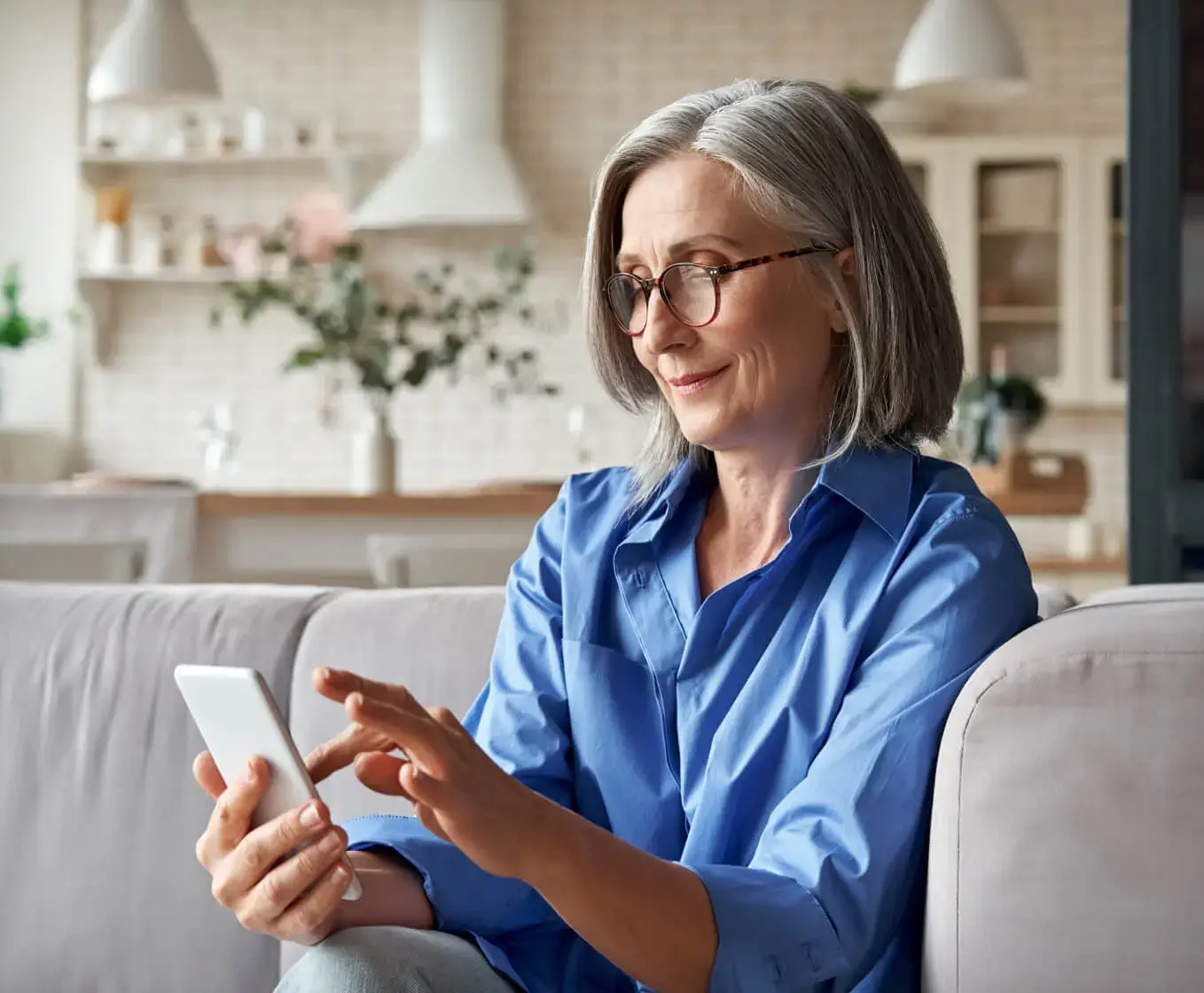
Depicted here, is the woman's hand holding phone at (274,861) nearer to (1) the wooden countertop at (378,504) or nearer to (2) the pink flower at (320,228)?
(1) the wooden countertop at (378,504)

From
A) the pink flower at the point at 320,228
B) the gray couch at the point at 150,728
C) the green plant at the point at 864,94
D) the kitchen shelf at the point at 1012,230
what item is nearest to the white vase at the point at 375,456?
the gray couch at the point at 150,728

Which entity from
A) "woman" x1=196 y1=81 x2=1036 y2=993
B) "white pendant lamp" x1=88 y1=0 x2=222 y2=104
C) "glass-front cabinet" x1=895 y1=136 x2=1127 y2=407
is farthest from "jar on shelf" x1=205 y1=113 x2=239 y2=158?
"woman" x1=196 y1=81 x2=1036 y2=993

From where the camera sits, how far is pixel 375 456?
13.5 feet

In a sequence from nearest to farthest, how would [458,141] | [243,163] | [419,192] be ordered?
[419,192] → [458,141] → [243,163]

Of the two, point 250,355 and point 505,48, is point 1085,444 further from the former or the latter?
point 250,355

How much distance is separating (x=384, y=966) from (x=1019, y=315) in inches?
219

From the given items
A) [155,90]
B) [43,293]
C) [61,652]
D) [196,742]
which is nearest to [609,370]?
[196,742]

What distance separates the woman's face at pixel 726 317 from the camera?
135cm

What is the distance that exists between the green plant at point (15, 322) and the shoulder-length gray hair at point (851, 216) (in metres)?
4.98

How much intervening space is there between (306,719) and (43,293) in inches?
214

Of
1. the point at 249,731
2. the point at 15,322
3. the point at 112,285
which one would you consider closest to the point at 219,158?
→ the point at 112,285

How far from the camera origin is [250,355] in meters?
6.74

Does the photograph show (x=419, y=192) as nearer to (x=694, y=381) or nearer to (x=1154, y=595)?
(x=694, y=381)

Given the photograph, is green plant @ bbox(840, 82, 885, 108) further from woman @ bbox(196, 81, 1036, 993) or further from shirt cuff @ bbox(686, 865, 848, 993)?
shirt cuff @ bbox(686, 865, 848, 993)
